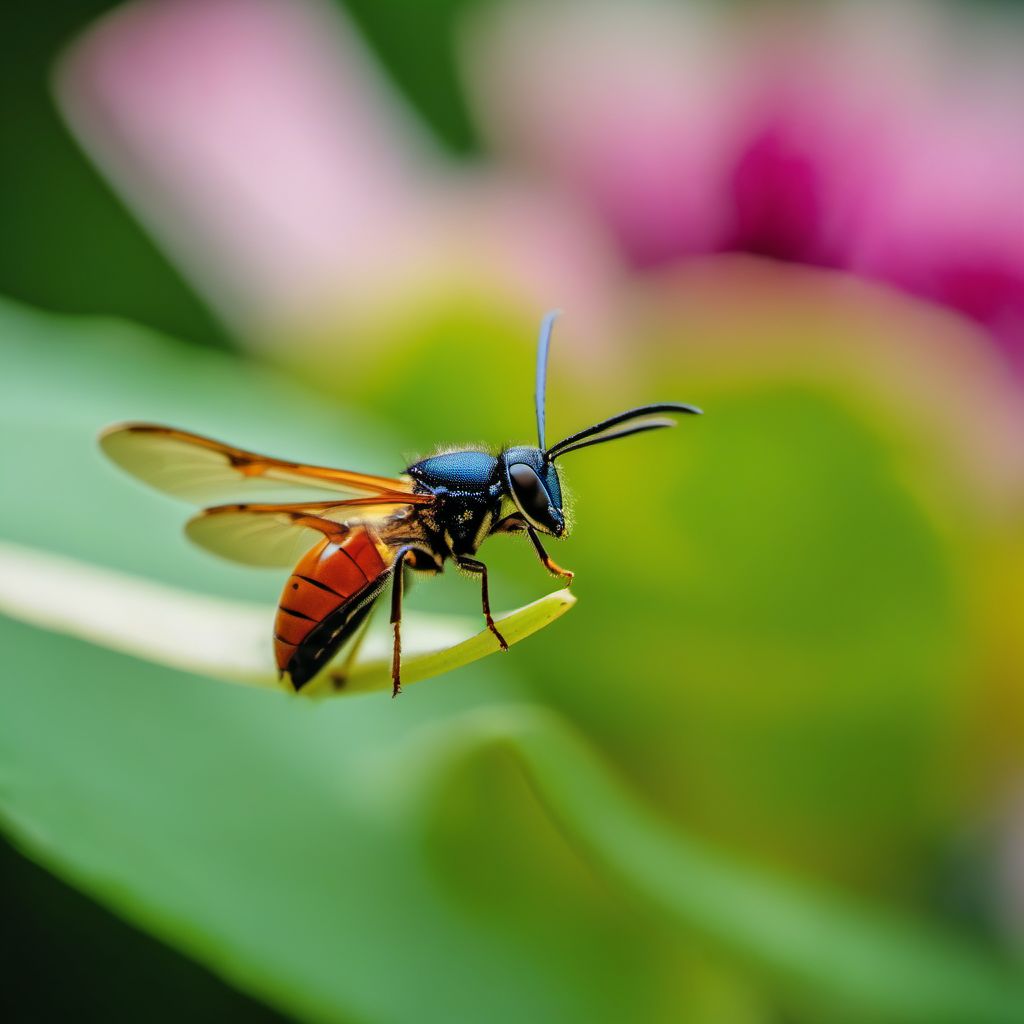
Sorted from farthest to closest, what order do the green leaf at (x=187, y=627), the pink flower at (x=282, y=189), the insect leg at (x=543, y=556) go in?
the pink flower at (x=282, y=189)
the insect leg at (x=543, y=556)
the green leaf at (x=187, y=627)

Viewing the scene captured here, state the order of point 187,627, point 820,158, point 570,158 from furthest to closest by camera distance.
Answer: point 570,158 < point 820,158 < point 187,627

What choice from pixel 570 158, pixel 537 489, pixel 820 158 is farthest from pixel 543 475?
pixel 570 158

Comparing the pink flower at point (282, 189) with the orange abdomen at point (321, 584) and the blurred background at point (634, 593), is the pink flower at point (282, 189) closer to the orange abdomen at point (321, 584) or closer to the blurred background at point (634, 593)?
the blurred background at point (634, 593)

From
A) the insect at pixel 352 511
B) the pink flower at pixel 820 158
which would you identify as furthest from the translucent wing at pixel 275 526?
the pink flower at pixel 820 158

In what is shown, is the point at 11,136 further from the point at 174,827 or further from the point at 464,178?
the point at 174,827

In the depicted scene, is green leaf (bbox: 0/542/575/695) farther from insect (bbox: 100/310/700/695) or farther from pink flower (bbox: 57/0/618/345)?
pink flower (bbox: 57/0/618/345)

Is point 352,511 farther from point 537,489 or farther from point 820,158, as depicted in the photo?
point 820,158

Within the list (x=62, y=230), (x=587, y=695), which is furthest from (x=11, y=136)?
(x=587, y=695)
